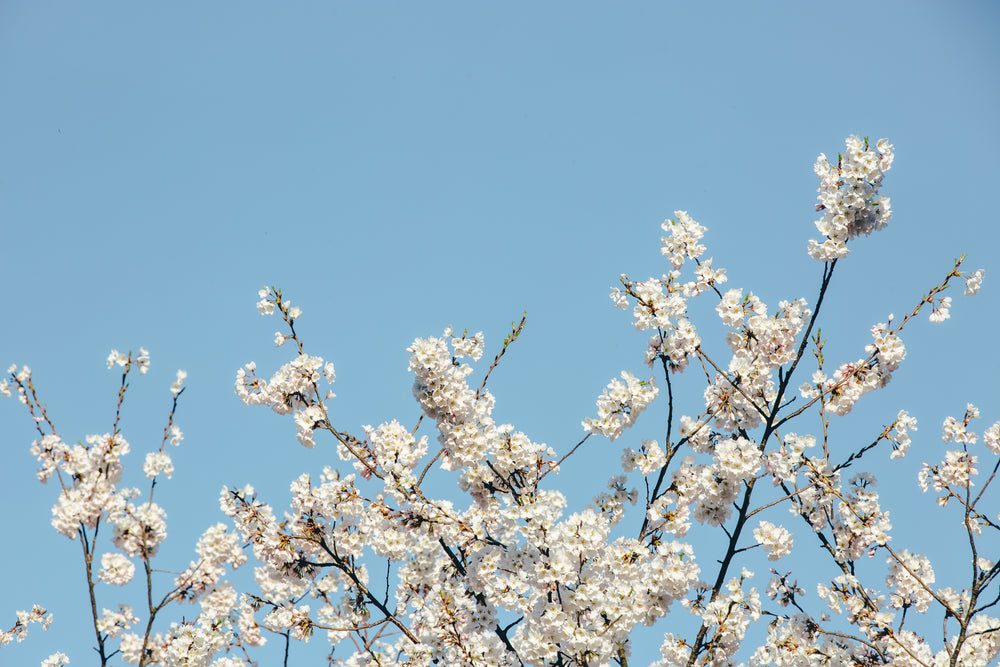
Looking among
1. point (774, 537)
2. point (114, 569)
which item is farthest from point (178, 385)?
point (774, 537)

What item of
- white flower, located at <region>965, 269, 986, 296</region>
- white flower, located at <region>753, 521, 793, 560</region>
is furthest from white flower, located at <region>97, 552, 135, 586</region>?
white flower, located at <region>965, 269, 986, 296</region>

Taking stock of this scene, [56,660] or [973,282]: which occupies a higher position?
[973,282]

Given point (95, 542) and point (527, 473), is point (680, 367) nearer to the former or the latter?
point (527, 473)

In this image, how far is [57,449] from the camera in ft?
21.8

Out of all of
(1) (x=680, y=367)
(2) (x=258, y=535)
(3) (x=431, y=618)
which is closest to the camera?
(3) (x=431, y=618)

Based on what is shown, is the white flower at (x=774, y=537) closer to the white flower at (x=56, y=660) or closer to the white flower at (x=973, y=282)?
the white flower at (x=973, y=282)

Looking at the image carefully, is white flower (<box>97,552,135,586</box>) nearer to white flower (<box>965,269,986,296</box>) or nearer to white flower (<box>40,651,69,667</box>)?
white flower (<box>40,651,69,667</box>)

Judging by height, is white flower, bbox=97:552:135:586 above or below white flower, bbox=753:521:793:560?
below

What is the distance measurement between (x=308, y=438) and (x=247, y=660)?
2.40m

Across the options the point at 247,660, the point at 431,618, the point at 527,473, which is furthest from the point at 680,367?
the point at 247,660

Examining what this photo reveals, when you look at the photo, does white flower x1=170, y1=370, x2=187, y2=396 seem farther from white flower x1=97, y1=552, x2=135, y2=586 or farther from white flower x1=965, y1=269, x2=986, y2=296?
white flower x1=965, y1=269, x2=986, y2=296

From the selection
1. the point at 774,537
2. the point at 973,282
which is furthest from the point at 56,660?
the point at 973,282

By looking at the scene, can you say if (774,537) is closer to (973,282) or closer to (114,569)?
(973,282)

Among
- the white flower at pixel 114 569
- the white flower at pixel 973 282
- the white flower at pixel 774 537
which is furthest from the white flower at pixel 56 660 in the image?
the white flower at pixel 973 282
